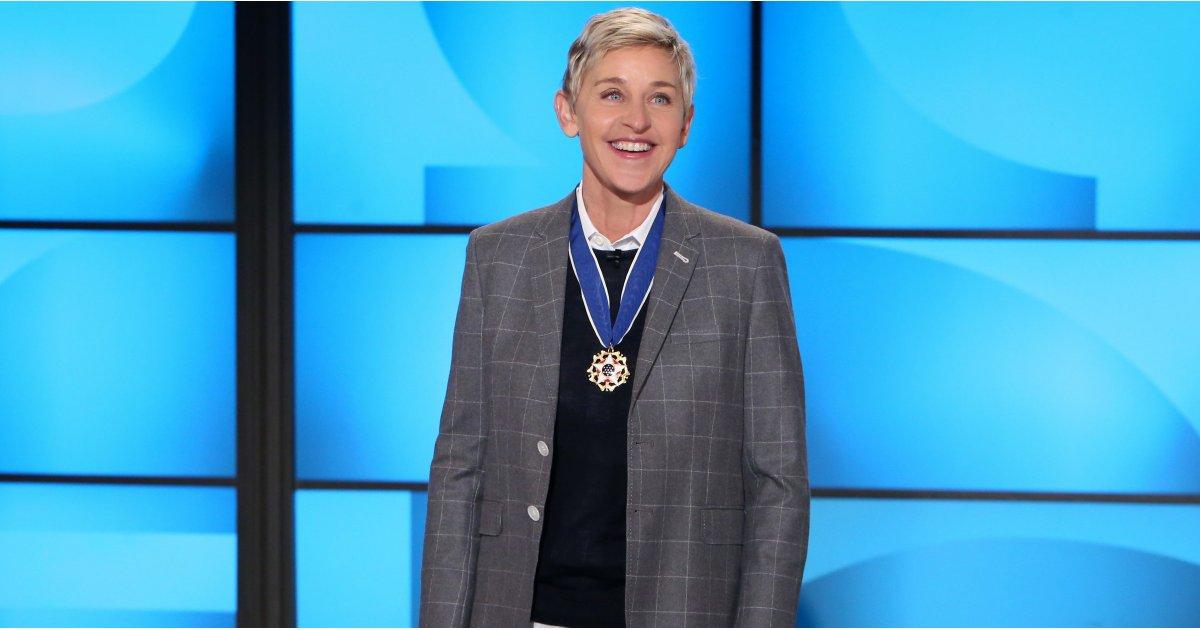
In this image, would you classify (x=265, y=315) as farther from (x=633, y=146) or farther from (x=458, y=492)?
(x=633, y=146)

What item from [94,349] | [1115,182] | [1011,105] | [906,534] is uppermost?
[1011,105]

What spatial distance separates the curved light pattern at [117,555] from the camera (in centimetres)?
329

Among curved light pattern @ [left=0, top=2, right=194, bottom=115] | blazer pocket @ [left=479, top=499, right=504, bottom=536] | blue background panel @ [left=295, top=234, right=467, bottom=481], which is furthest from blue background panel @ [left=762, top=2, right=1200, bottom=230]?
curved light pattern @ [left=0, top=2, right=194, bottom=115]

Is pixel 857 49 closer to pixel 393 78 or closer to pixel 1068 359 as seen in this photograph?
pixel 1068 359

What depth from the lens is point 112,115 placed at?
10.9ft

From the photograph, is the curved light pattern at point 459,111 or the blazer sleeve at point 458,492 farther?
the curved light pattern at point 459,111

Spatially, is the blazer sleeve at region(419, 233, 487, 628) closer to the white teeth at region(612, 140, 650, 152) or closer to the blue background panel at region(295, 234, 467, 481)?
the white teeth at region(612, 140, 650, 152)

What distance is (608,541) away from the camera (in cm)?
170

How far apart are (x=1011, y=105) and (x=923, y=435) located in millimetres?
905

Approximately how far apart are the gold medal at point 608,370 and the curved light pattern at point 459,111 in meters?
1.46

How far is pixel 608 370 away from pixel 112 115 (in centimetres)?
223

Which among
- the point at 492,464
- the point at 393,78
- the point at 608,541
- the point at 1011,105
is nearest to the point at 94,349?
the point at 393,78

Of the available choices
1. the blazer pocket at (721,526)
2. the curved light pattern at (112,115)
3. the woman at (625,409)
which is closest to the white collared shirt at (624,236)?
the woman at (625,409)

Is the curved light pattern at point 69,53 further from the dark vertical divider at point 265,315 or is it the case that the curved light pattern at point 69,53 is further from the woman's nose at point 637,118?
the woman's nose at point 637,118
